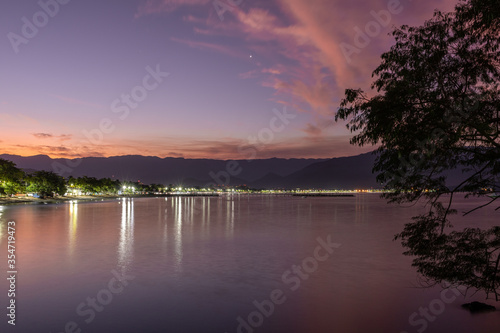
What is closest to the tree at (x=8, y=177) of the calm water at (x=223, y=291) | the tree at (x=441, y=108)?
the calm water at (x=223, y=291)

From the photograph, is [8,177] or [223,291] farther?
[8,177]

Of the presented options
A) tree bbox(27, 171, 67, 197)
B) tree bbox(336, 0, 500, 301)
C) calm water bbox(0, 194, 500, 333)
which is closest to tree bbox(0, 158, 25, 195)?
tree bbox(27, 171, 67, 197)

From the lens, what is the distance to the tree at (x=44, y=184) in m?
132

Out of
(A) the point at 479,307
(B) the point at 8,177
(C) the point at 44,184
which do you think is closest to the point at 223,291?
(A) the point at 479,307

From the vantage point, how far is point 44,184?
134750mm

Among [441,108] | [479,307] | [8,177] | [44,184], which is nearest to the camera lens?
[441,108]

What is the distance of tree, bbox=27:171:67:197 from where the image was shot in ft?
433

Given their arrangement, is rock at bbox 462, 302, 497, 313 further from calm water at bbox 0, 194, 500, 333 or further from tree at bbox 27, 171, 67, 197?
tree at bbox 27, 171, 67, 197

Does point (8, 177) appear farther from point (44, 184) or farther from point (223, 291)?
point (223, 291)

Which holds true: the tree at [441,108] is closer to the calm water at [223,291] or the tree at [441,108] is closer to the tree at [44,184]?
the calm water at [223,291]

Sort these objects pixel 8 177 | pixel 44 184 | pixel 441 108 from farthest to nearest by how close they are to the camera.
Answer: pixel 44 184 < pixel 8 177 < pixel 441 108

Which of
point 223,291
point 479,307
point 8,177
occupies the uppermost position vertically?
point 8,177

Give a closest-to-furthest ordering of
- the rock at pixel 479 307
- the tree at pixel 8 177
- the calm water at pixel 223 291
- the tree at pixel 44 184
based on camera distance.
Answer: the calm water at pixel 223 291
the rock at pixel 479 307
the tree at pixel 8 177
the tree at pixel 44 184

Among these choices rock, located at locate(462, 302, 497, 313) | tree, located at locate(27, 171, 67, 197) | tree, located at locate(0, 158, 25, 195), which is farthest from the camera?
tree, located at locate(27, 171, 67, 197)
